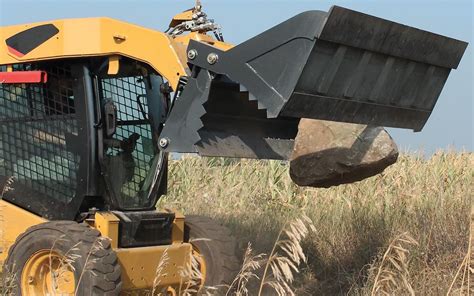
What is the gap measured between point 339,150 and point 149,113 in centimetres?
165

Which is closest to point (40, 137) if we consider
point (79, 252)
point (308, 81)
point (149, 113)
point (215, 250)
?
point (149, 113)

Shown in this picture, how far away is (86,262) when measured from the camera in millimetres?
4961

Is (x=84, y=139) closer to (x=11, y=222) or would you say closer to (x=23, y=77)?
(x=23, y=77)

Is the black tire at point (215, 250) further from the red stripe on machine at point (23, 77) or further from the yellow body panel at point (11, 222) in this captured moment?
the red stripe on machine at point (23, 77)

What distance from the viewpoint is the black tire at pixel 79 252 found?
16.3ft

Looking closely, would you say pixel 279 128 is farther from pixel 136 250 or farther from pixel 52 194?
pixel 52 194

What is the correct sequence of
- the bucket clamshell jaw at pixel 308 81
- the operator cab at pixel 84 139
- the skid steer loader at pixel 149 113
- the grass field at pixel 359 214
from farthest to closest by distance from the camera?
1. the grass field at pixel 359 214
2. the operator cab at pixel 84 139
3. the skid steer loader at pixel 149 113
4. the bucket clamshell jaw at pixel 308 81

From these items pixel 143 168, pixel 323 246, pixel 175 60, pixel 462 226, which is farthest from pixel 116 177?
pixel 462 226

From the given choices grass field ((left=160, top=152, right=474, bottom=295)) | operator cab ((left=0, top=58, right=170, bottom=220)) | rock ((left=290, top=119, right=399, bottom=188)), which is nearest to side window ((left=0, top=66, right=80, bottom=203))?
operator cab ((left=0, top=58, right=170, bottom=220))

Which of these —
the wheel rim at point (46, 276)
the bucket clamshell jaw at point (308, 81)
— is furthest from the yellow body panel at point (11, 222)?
the bucket clamshell jaw at point (308, 81)

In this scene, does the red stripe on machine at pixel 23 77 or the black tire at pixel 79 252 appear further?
the red stripe on machine at pixel 23 77

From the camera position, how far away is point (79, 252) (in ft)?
16.5

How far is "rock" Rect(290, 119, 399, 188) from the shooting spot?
6457mm

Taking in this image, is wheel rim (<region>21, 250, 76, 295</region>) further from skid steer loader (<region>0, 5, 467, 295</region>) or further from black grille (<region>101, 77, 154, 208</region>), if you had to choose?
black grille (<region>101, 77, 154, 208</region>)
